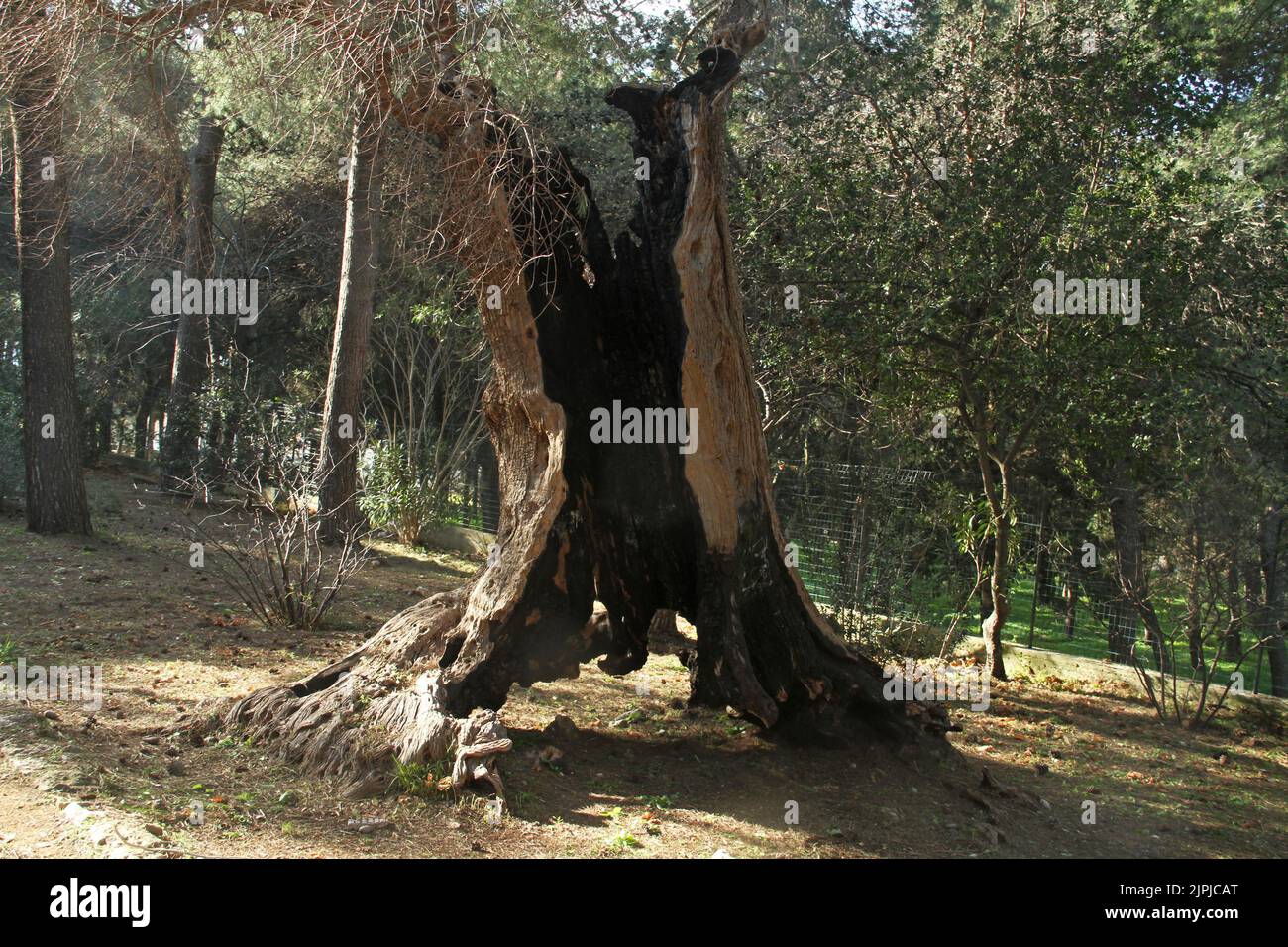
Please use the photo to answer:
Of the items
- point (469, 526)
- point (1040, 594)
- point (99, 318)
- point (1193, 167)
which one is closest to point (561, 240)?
point (1040, 594)

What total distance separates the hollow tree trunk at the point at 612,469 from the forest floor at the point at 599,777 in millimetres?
443

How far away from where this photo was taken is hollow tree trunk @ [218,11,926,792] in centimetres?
611

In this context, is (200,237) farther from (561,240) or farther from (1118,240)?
(1118,240)

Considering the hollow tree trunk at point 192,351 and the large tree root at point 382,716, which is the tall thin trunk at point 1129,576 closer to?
the large tree root at point 382,716

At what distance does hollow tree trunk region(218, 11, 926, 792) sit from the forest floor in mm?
443

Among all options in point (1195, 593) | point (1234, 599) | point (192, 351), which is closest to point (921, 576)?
point (1195, 593)

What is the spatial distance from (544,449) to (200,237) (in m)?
11.6

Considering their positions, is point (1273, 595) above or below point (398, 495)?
below

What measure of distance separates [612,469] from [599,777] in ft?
6.11

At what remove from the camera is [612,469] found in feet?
→ 22.0

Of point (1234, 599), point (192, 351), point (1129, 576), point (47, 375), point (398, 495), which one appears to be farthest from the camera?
point (192, 351)

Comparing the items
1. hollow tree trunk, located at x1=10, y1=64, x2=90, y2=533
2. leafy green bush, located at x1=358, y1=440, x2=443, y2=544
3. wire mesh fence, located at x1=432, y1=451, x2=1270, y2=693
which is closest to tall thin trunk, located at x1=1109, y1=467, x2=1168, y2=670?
wire mesh fence, located at x1=432, y1=451, x2=1270, y2=693

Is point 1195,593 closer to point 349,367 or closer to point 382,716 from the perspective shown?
point 382,716

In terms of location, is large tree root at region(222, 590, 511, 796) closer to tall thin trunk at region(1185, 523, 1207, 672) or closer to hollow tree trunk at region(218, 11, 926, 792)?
hollow tree trunk at region(218, 11, 926, 792)
